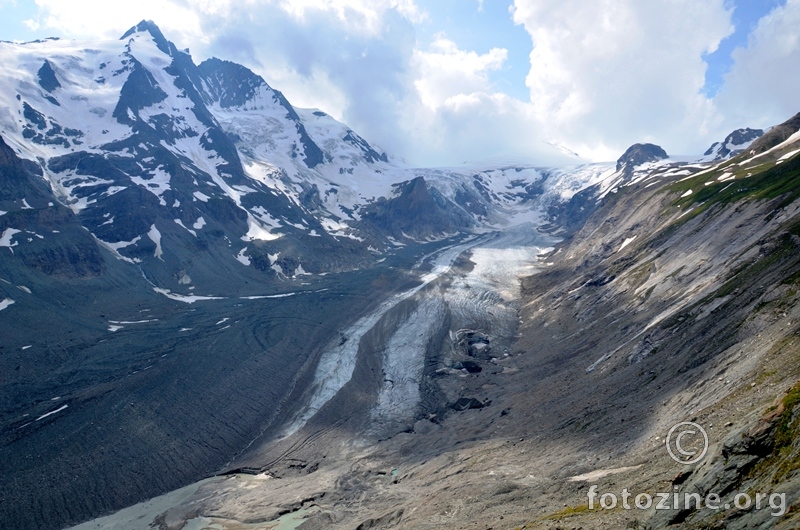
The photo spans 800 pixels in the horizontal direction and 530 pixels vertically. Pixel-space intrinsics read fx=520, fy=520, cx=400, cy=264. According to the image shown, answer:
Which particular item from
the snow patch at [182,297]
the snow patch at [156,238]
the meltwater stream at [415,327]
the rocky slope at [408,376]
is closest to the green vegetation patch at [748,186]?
the rocky slope at [408,376]

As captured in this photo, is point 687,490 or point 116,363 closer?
point 687,490

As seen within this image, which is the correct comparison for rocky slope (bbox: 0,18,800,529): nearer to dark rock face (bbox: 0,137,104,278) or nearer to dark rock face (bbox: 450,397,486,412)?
dark rock face (bbox: 450,397,486,412)

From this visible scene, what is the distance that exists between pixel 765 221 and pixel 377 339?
58444mm

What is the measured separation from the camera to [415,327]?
95750 millimetres

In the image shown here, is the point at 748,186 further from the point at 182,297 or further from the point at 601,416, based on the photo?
the point at 182,297

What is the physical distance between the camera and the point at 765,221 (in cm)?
5750

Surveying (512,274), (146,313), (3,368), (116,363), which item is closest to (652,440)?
(116,363)

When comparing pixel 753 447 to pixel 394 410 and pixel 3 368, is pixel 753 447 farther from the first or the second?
pixel 3 368

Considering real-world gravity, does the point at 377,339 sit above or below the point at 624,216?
below
